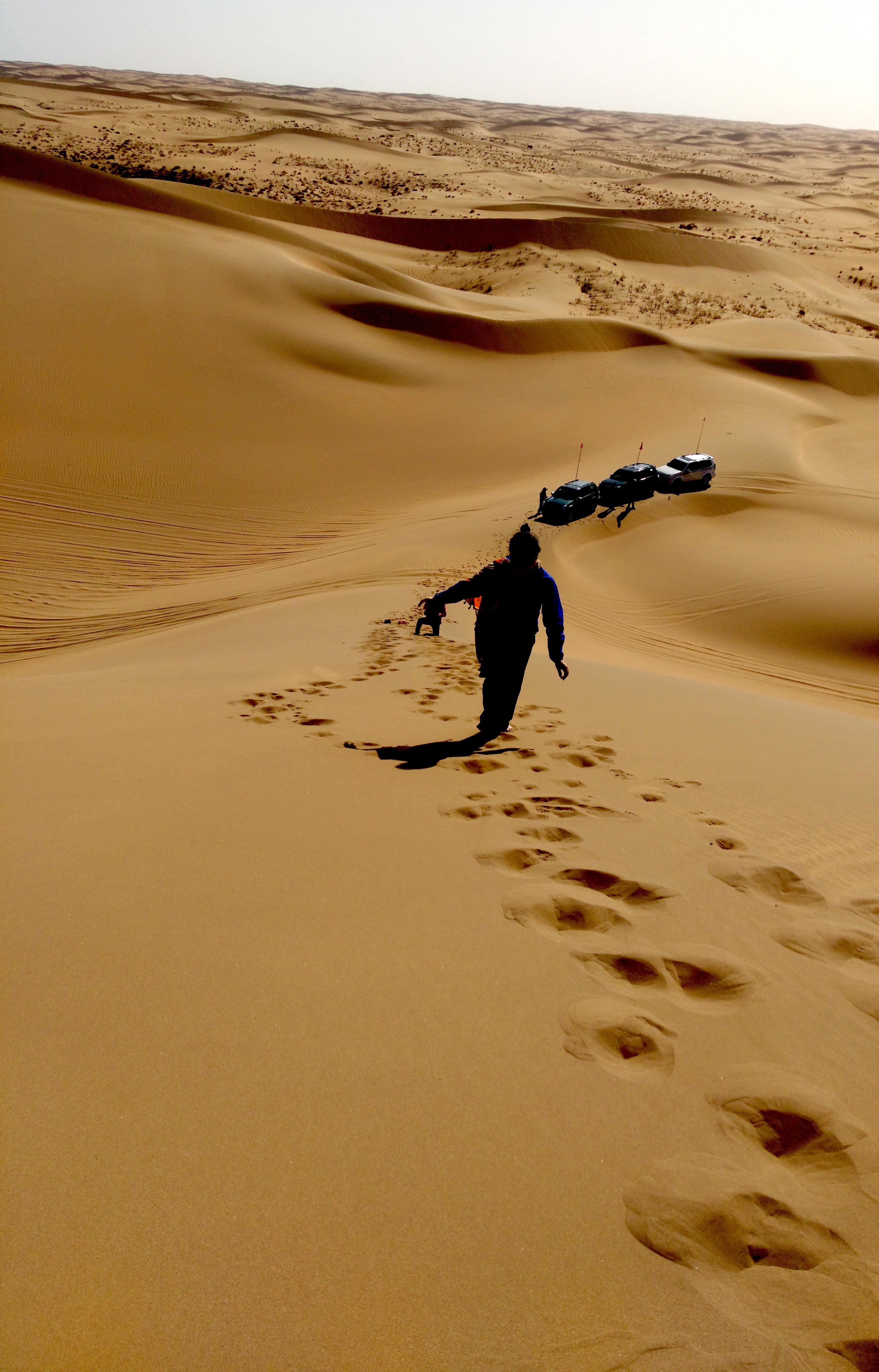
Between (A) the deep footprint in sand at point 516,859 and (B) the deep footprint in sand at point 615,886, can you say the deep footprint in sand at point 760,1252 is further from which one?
(A) the deep footprint in sand at point 516,859

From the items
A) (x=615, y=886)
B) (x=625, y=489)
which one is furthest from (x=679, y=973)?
(x=625, y=489)

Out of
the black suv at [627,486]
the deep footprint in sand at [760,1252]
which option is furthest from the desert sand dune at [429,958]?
the black suv at [627,486]

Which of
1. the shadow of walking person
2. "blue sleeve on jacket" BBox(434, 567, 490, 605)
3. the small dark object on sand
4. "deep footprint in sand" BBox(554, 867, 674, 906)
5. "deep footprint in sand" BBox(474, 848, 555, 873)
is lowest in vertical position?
the shadow of walking person

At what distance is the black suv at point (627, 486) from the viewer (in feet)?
53.7

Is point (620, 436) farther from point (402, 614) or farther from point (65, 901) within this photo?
point (65, 901)

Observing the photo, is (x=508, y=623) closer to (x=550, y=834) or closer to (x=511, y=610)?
(x=511, y=610)

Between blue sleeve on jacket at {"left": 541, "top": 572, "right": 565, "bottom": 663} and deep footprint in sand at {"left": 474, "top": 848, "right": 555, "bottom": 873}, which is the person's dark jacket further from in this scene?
deep footprint in sand at {"left": 474, "top": 848, "right": 555, "bottom": 873}

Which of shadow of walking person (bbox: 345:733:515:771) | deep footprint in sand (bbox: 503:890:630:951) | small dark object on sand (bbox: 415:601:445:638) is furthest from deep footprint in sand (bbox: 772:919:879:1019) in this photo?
small dark object on sand (bbox: 415:601:445:638)

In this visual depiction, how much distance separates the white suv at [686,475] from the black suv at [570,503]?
1.57 metres

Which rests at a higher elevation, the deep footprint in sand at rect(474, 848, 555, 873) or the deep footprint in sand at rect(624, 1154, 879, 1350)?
the deep footprint in sand at rect(474, 848, 555, 873)

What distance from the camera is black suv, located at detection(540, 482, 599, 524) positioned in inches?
612

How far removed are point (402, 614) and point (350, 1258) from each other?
8544mm

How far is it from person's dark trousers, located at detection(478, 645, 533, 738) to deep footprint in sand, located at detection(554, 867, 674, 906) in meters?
1.98

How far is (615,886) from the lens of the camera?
11.1ft
